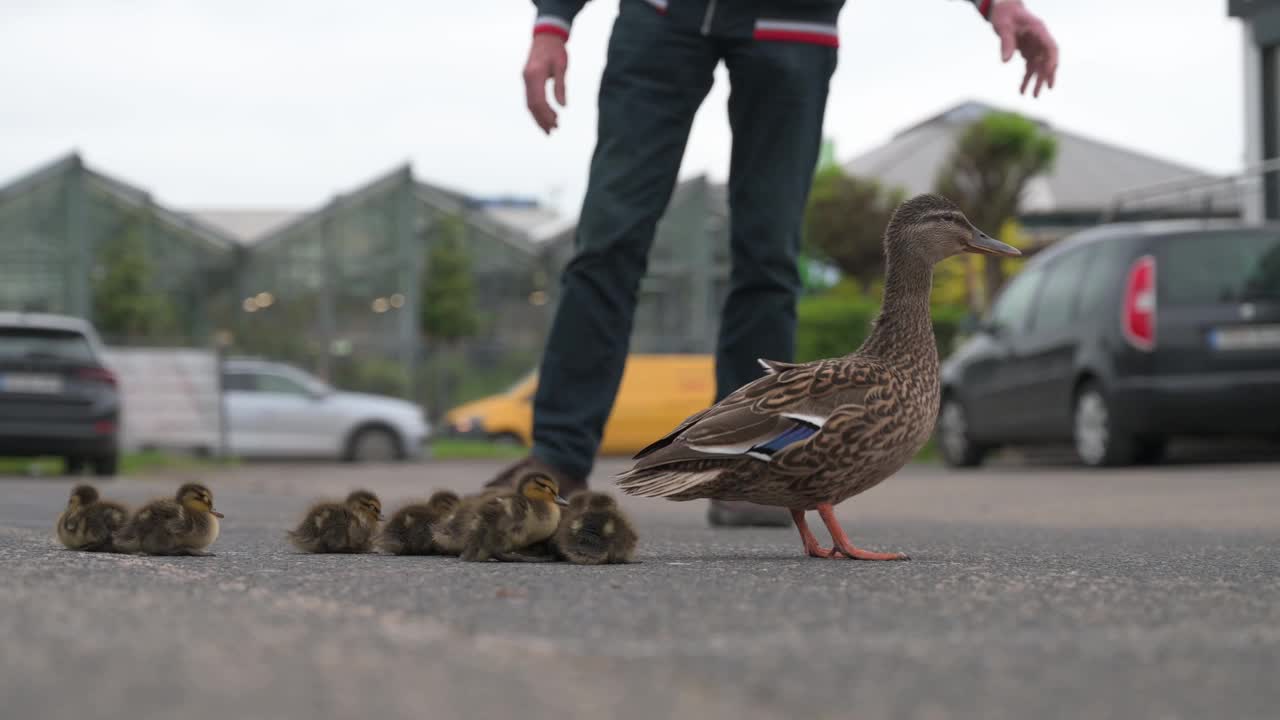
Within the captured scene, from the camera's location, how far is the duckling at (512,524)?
3.44 metres

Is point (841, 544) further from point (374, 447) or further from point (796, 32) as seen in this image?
point (374, 447)

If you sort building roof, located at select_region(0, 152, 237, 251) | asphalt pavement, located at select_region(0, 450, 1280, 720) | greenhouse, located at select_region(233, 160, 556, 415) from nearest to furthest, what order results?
asphalt pavement, located at select_region(0, 450, 1280, 720) → building roof, located at select_region(0, 152, 237, 251) → greenhouse, located at select_region(233, 160, 556, 415)

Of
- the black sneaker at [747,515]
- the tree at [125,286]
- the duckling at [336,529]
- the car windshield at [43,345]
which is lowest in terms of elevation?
the black sneaker at [747,515]

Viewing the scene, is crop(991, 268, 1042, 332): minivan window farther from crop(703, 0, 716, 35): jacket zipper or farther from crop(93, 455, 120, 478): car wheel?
crop(703, 0, 716, 35): jacket zipper

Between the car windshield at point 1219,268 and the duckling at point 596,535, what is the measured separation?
8.24 metres

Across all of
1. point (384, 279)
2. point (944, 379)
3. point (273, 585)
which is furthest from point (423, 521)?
point (384, 279)

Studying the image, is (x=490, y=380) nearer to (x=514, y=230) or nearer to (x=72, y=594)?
(x=514, y=230)

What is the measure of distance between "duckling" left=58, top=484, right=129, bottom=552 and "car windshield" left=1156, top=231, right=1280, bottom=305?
8552 millimetres

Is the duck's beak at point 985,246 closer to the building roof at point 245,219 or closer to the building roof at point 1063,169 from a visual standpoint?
the building roof at point 245,219

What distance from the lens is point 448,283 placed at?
32.9m

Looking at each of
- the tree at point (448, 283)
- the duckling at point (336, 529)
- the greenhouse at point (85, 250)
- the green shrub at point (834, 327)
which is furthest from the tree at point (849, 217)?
the duckling at point (336, 529)

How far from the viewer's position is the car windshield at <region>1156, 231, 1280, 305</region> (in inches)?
423

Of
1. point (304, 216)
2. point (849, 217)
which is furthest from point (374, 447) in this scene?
point (849, 217)

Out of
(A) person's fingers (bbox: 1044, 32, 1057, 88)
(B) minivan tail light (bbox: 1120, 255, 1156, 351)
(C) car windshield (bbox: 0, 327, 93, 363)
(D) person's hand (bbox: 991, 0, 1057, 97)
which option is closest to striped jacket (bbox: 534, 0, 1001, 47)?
(D) person's hand (bbox: 991, 0, 1057, 97)
